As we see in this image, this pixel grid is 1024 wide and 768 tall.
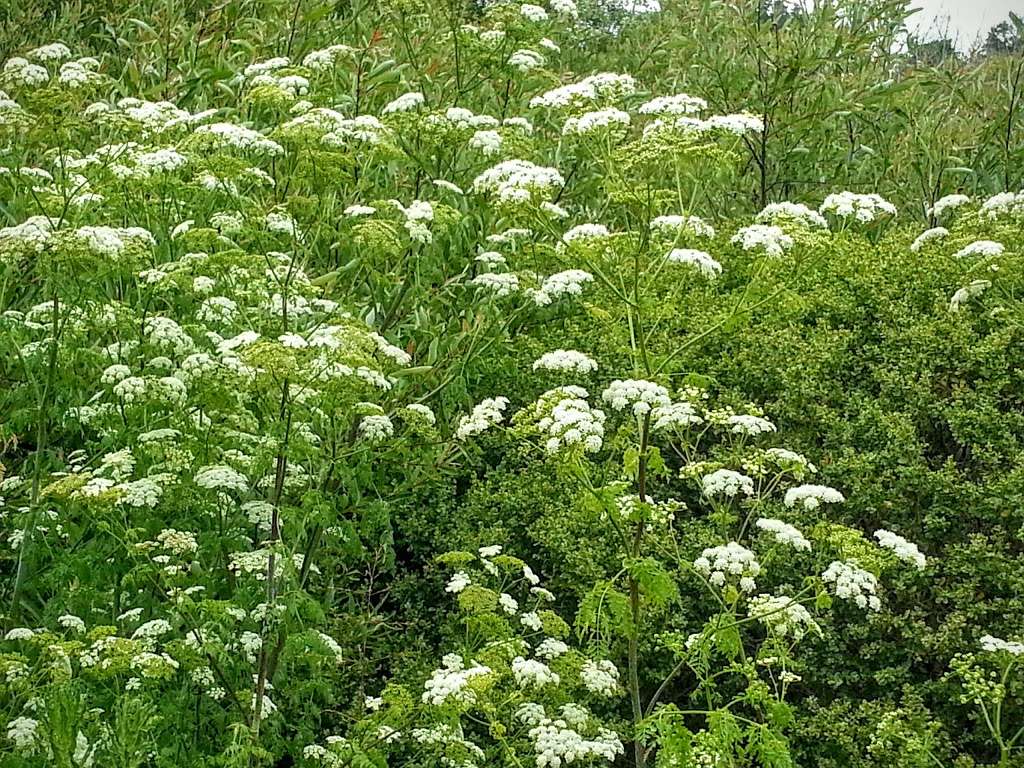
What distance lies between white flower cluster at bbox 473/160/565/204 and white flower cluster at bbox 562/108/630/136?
20 cm

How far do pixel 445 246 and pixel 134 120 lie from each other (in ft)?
6.45

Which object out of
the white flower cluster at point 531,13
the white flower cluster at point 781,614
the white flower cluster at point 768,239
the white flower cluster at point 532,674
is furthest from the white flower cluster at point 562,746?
the white flower cluster at point 531,13

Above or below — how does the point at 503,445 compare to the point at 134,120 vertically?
below

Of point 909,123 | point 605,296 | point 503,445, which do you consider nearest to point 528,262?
point 605,296

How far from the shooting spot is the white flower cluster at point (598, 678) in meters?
3.42

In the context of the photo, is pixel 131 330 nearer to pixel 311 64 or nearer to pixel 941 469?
pixel 311 64

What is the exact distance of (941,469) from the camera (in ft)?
15.7

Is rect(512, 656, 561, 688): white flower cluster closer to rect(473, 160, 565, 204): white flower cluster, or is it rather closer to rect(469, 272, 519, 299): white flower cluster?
rect(473, 160, 565, 204): white flower cluster

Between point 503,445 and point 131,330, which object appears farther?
point 503,445

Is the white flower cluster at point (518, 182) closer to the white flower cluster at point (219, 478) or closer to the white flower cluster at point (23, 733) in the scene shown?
the white flower cluster at point (219, 478)

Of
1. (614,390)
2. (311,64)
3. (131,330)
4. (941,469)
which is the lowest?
(941,469)

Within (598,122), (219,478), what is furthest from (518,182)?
(219,478)

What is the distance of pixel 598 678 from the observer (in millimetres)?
3436

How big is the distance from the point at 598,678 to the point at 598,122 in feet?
5.83
